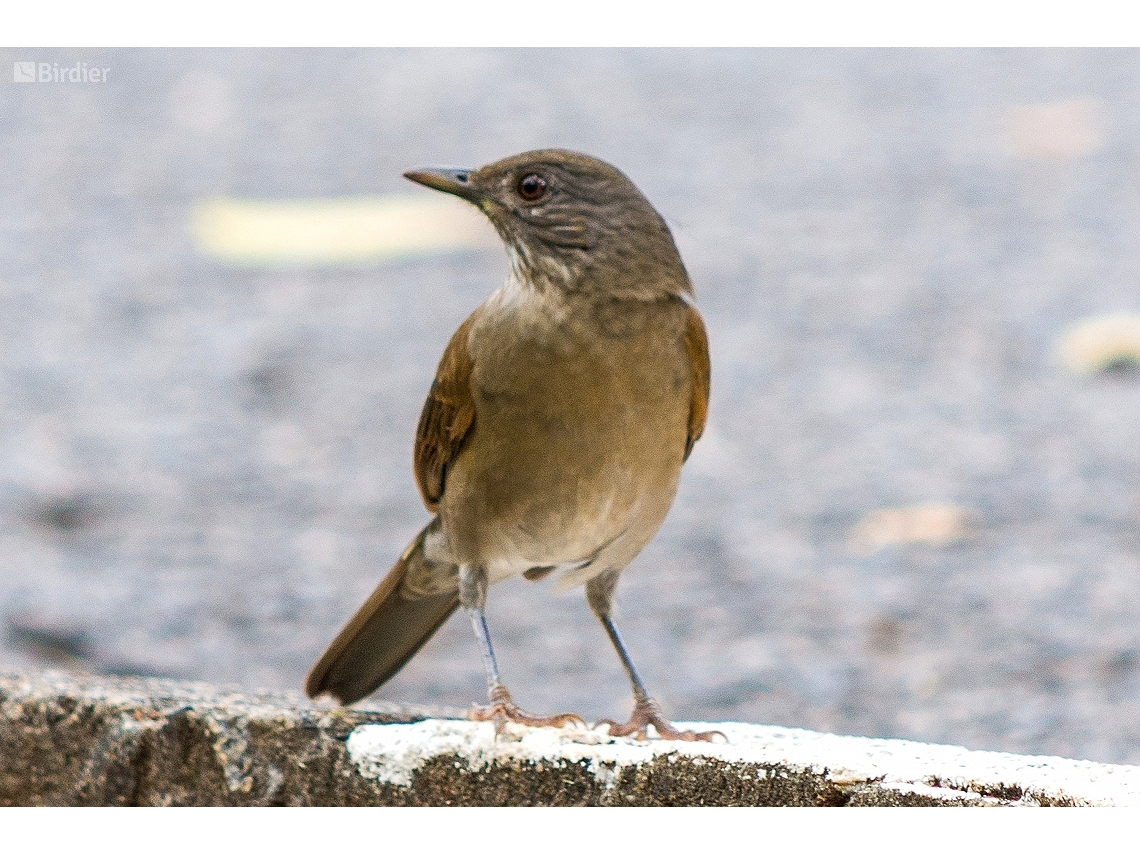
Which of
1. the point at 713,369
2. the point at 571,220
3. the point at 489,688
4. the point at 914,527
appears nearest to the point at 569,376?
the point at 571,220

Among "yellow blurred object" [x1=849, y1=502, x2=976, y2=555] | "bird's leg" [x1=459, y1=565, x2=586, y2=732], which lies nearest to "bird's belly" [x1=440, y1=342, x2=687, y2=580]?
"bird's leg" [x1=459, y1=565, x2=586, y2=732]

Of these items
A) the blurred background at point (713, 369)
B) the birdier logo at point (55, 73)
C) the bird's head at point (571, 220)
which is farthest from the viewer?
the birdier logo at point (55, 73)

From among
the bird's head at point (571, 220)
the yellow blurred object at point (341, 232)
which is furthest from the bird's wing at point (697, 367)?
the yellow blurred object at point (341, 232)

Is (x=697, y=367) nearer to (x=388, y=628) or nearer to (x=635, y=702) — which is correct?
(x=635, y=702)

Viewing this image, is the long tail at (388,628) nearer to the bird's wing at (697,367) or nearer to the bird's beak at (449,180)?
the bird's wing at (697,367)

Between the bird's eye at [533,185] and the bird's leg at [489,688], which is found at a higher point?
the bird's eye at [533,185]

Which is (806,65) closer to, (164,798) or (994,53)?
(994,53)
